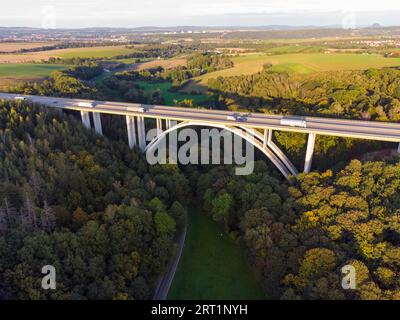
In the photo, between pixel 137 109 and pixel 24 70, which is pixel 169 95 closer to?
pixel 137 109

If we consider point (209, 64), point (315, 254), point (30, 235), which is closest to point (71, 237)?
point (30, 235)

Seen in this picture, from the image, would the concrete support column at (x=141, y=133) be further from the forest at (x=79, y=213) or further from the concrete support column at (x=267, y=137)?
the concrete support column at (x=267, y=137)

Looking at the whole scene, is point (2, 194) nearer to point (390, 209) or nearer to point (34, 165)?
point (34, 165)

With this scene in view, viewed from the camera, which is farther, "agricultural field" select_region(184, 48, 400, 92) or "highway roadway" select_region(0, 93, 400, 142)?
"agricultural field" select_region(184, 48, 400, 92)

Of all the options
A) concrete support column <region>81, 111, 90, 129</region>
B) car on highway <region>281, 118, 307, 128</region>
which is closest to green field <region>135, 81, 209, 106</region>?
concrete support column <region>81, 111, 90, 129</region>

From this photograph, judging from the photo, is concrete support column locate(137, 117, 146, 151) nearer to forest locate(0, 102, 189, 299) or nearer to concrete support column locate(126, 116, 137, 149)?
concrete support column locate(126, 116, 137, 149)

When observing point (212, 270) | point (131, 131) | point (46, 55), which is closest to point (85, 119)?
point (131, 131)
